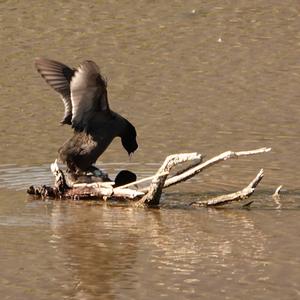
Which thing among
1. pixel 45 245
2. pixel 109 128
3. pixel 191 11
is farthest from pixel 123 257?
pixel 191 11

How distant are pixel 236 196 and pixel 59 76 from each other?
1936mm

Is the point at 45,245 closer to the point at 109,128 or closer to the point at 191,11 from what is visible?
the point at 109,128

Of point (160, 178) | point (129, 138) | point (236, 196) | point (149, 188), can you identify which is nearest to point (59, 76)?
point (129, 138)

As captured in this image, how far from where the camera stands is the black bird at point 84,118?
9.91 m

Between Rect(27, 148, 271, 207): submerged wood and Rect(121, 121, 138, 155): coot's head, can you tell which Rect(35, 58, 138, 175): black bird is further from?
Rect(27, 148, 271, 207): submerged wood

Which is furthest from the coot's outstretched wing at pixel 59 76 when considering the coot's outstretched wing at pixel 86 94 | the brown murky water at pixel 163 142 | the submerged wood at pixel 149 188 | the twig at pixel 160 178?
the twig at pixel 160 178

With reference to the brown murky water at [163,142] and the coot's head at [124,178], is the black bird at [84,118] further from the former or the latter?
the brown murky water at [163,142]

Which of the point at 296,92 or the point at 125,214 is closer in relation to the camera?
the point at 125,214

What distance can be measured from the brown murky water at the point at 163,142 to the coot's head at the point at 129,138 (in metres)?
0.28

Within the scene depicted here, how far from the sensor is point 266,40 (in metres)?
15.8

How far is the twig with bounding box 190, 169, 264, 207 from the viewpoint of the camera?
9.45 metres

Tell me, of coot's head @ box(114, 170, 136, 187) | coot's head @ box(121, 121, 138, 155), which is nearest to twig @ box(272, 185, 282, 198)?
coot's head @ box(114, 170, 136, 187)

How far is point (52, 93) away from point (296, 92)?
273 cm

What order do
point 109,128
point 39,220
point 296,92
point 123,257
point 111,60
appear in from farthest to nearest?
point 111,60 < point 296,92 < point 109,128 < point 39,220 < point 123,257
